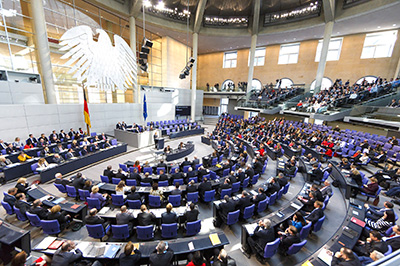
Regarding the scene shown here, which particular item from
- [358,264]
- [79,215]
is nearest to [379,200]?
[358,264]

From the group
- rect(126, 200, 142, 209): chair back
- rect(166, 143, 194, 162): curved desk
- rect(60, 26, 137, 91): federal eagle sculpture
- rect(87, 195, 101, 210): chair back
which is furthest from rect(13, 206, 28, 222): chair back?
rect(166, 143, 194, 162): curved desk

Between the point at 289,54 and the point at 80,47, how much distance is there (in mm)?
27074

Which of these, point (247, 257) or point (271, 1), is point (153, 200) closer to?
point (247, 257)

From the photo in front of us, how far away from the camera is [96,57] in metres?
6.27

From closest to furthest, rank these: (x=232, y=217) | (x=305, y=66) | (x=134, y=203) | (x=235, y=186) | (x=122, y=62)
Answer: (x=232, y=217) → (x=134, y=203) → (x=235, y=186) → (x=122, y=62) → (x=305, y=66)

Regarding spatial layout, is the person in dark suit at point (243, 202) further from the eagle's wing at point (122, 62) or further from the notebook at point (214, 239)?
the eagle's wing at point (122, 62)

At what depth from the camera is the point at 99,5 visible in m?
15.4

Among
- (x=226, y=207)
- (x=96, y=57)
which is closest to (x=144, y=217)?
(x=226, y=207)

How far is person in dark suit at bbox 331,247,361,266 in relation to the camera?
2.99m

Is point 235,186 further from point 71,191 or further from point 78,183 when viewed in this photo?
point 71,191

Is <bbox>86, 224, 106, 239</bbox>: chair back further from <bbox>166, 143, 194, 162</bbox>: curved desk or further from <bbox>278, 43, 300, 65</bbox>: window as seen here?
<bbox>278, 43, 300, 65</bbox>: window

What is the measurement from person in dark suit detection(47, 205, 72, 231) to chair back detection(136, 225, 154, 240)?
7.10 feet

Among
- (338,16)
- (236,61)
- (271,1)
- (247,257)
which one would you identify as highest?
(271,1)

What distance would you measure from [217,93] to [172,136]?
14.9 m
